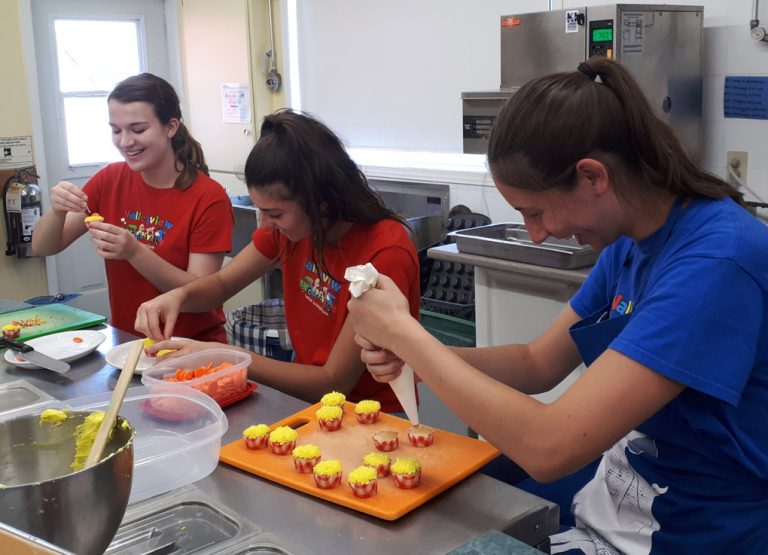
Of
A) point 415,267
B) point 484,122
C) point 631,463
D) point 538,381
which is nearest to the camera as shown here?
point 631,463

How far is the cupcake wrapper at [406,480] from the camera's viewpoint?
118 cm

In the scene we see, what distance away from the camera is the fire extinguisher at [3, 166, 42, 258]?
168 inches

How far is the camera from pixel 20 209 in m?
4.28

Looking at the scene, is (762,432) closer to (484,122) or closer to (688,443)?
(688,443)

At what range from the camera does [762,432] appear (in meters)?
1.20

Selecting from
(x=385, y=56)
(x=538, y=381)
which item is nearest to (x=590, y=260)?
(x=538, y=381)

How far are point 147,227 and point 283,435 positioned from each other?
132cm

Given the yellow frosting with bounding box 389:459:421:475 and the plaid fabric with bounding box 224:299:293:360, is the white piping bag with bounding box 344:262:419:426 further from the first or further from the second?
the plaid fabric with bounding box 224:299:293:360

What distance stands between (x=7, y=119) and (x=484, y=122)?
2687mm

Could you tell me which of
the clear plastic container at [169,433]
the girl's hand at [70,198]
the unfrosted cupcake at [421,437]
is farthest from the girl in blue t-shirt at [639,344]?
the girl's hand at [70,198]

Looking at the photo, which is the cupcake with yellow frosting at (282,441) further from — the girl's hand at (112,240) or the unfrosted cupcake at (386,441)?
the girl's hand at (112,240)

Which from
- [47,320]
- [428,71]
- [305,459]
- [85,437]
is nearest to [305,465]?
[305,459]

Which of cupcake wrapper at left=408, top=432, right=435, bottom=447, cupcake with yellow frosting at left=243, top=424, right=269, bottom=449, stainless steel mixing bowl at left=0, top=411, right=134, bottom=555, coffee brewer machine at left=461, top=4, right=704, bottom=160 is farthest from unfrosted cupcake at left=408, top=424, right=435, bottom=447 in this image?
coffee brewer machine at left=461, top=4, right=704, bottom=160

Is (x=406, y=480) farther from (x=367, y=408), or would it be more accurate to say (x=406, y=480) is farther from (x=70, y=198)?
(x=70, y=198)
